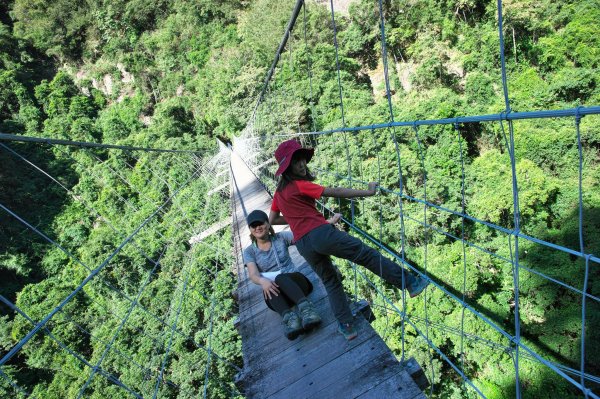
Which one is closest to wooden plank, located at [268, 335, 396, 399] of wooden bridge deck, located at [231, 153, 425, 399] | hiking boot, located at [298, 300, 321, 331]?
wooden bridge deck, located at [231, 153, 425, 399]

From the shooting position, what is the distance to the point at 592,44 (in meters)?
11.5

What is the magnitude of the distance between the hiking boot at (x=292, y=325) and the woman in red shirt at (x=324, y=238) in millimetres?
145

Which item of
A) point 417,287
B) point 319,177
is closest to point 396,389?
point 417,287

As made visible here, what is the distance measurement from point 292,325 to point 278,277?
0.18 meters

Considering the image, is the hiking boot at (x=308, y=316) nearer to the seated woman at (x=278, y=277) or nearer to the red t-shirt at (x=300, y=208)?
the seated woman at (x=278, y=277)

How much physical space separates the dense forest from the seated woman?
35cm

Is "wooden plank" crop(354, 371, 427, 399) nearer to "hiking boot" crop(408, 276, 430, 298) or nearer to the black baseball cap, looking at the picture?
"hiking boot" crop(408, 276, 430, 298)

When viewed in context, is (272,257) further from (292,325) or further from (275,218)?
(292,325)

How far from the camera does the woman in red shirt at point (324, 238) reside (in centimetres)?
121

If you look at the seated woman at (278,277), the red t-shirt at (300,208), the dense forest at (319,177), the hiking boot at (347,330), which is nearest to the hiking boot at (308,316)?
the seated woman at (278,277)

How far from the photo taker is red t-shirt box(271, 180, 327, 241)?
4.10 feet

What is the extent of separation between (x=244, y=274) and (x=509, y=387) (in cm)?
701

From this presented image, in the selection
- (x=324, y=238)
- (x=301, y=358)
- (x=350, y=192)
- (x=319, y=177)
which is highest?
(x=350, y=192)

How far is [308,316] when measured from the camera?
1.31 meters
